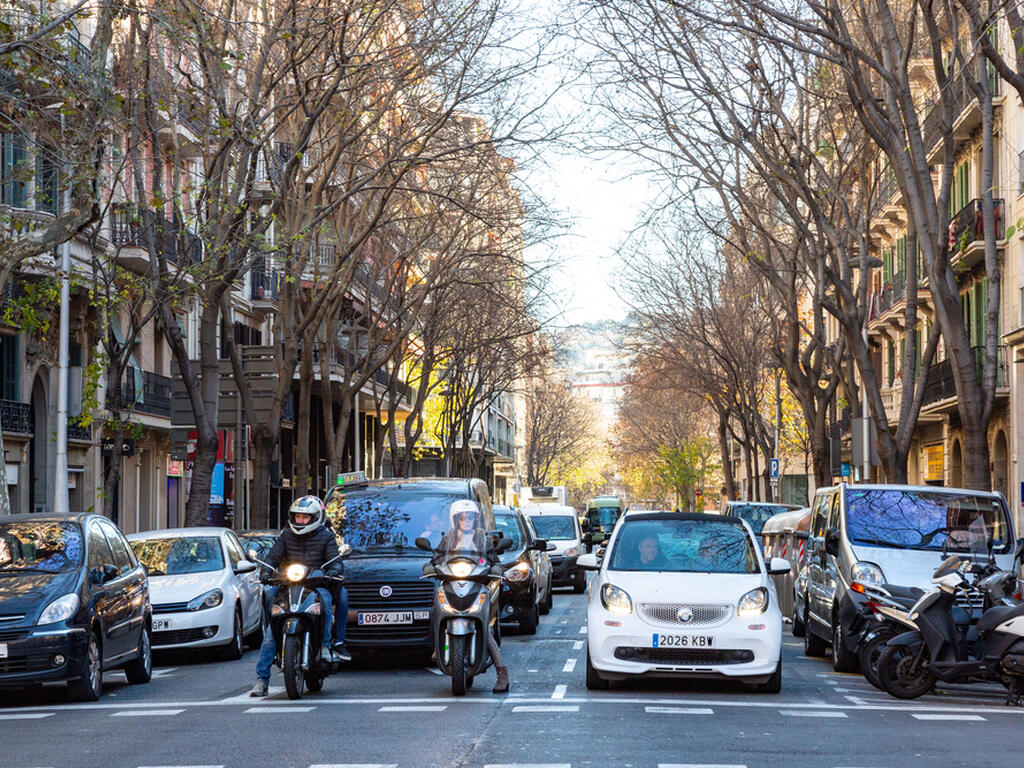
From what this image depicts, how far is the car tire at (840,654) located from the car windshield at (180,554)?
24.6 ft

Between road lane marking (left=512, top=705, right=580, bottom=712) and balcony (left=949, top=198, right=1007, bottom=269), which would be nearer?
road lane marking (left=512, top=705, right=580, bottom=712)

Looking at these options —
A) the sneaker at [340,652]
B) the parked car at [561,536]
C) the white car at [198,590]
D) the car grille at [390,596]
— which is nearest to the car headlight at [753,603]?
the car grille at [390,596]

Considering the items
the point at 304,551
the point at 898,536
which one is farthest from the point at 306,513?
the point at 898,536

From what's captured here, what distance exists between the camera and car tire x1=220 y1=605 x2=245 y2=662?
18.5m

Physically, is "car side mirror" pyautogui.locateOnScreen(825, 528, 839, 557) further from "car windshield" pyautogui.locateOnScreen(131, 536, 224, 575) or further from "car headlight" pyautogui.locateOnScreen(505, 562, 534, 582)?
"car windshield" pyautogui.locateOnScreen(131, 536, 224, 575)

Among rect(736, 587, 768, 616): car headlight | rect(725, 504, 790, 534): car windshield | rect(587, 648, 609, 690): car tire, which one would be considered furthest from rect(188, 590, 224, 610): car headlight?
rect(725, 504, 790, 534): car windshield

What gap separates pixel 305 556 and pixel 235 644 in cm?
561

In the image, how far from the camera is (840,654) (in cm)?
1609

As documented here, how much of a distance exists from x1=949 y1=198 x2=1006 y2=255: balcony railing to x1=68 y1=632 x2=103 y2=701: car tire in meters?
26.0

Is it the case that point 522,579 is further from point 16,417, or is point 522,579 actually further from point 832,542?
point 16,417

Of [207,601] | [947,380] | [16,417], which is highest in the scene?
[947,380]

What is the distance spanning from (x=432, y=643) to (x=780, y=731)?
5.26 metres

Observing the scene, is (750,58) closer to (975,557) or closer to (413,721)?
(975,557)

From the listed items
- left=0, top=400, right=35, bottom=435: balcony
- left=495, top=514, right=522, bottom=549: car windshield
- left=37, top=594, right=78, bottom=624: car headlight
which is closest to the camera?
left=37, top=594, right=78, bottom=624: car headlight
